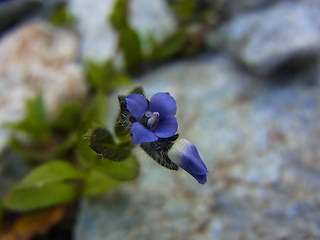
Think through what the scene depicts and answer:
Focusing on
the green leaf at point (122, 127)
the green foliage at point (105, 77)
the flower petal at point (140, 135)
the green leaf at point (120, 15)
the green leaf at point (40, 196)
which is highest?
the green leaf at point (120, 15)

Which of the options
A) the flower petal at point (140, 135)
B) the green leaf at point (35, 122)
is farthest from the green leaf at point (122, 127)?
the green leaf at point (35, 122)

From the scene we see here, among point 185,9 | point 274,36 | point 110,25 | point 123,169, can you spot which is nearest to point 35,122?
point 123,169

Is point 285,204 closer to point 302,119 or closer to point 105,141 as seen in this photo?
point 302,119

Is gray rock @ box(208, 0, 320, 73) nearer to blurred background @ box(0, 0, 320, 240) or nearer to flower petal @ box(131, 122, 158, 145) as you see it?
blurred background @ box(0, 0, 320, 240)

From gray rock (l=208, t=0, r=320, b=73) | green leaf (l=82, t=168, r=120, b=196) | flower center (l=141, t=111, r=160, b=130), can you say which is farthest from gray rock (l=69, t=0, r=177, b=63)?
flower center (l=141, t=111, r=160, b=130)

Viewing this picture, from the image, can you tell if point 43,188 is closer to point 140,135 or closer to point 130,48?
point 140,135

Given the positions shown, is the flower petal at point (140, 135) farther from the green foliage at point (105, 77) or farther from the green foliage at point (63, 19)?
the green foliage at point (63, 19)
